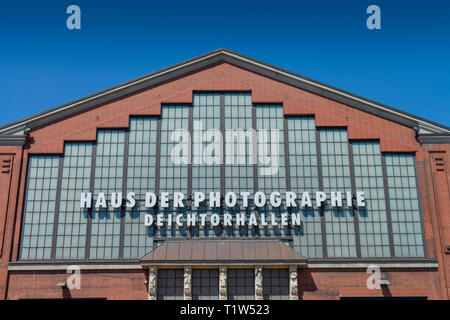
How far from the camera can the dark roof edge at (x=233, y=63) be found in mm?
40000

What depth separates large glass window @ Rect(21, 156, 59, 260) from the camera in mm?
37156

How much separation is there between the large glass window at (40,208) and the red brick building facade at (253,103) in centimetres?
41

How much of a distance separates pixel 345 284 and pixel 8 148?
2779 cm

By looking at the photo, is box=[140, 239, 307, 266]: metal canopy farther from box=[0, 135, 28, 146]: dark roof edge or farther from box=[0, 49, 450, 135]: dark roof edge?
box=[0, 135, 28, 146]: dark roof edge

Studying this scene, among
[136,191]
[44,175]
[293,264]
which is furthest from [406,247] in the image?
[44,175]

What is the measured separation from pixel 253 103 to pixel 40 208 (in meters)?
18.6

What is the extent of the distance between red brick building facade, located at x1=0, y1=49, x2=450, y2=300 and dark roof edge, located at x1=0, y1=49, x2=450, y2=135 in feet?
0.26

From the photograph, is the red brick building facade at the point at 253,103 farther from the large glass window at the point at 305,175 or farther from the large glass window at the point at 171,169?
the large glass window at the point at 171,169

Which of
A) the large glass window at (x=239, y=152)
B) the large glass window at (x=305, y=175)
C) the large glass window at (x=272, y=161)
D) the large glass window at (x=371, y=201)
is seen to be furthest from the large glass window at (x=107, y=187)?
the large glass window at (x=371, y=201)

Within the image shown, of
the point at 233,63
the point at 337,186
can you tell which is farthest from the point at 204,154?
the point at 337,186

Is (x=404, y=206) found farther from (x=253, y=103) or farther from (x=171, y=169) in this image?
(x=171, y=169)

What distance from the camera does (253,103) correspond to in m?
40.8
